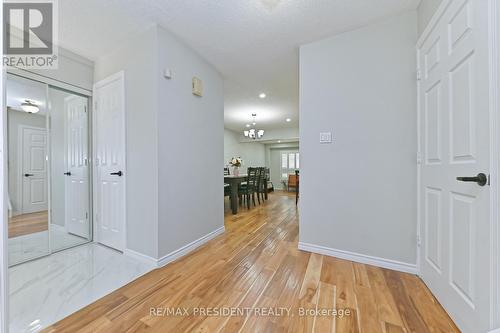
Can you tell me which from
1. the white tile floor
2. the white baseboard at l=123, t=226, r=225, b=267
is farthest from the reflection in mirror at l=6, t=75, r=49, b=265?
the white baseboard at l=123, t=226, r=225, b=267

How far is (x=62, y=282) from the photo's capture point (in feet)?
5.51

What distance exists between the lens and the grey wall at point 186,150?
2051 mm

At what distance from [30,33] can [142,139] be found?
1667 millimetres

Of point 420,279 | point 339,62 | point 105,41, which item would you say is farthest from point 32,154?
point 420,279

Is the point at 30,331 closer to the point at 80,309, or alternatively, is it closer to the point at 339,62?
the point at 80,309

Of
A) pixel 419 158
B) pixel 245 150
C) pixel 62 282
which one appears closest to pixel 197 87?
pixel 62 282

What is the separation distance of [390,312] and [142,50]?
10.6 ft

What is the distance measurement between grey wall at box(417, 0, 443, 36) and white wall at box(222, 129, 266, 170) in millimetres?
6194

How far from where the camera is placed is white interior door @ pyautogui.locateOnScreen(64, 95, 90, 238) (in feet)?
8.66

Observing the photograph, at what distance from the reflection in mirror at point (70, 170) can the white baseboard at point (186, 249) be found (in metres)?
1.44

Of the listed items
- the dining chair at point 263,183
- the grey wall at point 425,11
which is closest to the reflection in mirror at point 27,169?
the grey wall at point 425,11

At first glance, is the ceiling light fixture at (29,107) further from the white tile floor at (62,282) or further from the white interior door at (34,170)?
the white tile floor at (62,282)

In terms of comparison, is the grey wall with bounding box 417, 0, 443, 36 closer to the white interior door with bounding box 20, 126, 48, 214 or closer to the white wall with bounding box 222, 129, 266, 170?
the white interior door with bounding box 20, 126, 48, 214

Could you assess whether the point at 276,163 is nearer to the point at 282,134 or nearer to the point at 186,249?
the point at 282,134
